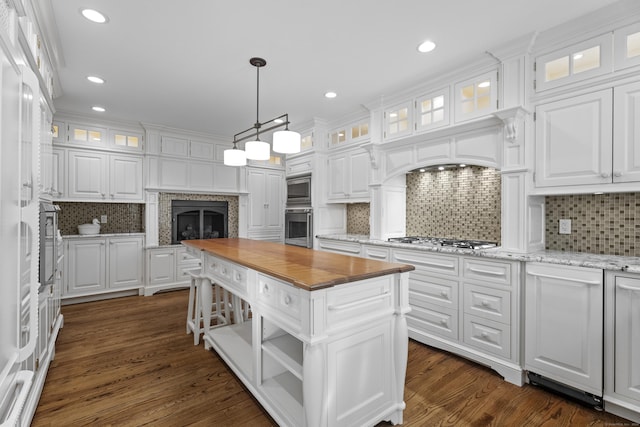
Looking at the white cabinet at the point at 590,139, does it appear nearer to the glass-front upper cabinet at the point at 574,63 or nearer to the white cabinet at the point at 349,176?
the glass-front upper cabinet at the point at 574,63

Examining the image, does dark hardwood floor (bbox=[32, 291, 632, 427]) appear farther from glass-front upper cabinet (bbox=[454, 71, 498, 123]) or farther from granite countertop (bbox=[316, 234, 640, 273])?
glass-front upper cabinet (bbox=[454, 71, 498, 123])

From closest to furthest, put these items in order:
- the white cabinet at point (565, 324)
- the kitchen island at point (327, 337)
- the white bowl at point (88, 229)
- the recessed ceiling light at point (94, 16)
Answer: the kitchen island at point (327, 337), the white cabinet at point (565, 324), the recessed ceiling light at point (94, 16), the white bowl at point (88, 229)

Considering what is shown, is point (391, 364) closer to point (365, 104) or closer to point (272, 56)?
point (272, 56)

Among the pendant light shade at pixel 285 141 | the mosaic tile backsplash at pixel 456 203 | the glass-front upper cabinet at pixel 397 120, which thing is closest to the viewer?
the pendant light shade at pixel 285 141

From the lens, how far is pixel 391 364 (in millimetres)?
1816

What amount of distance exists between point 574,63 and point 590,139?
587 millimetres

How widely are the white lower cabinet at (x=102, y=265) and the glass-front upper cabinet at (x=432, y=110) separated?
14.2 ft

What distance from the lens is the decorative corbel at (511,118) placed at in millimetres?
2424

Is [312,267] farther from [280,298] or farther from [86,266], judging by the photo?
[86,266]

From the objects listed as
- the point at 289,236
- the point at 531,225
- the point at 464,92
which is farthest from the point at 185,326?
the point at 464,92

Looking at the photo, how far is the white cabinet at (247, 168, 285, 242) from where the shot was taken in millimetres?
5719

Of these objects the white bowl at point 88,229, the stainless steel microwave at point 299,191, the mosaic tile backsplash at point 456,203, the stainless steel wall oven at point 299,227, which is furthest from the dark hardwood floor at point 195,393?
the stainless steel microwave at point 299,191

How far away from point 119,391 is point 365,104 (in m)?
3.64

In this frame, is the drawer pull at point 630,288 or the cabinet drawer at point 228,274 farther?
the cabinet drawer at point 228,274
